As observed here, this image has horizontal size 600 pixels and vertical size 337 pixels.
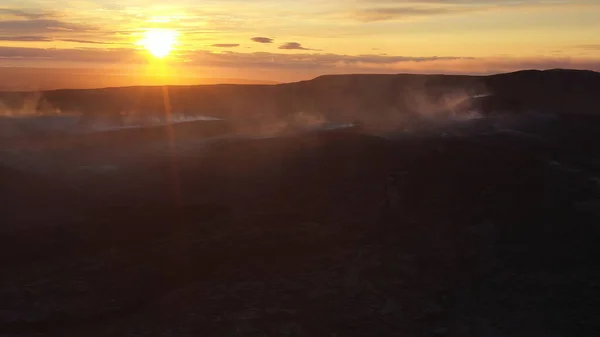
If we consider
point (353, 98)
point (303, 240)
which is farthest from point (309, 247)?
point (353, 98)

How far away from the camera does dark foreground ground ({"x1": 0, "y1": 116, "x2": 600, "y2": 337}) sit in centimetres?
1136

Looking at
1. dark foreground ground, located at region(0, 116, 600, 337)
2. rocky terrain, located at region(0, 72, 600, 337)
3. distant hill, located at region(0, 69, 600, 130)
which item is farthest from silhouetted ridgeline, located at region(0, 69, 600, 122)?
dark foreground ground, located at region(0, 116, 600, 337)

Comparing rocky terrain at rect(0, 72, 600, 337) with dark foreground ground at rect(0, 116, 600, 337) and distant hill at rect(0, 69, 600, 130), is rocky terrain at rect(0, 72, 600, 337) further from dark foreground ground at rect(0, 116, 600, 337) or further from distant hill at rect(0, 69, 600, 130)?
distant hill at rect(0, 69, 600, 130)

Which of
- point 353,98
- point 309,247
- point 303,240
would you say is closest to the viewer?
point 309,247

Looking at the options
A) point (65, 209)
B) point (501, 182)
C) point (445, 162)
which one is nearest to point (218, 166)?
point (65, 209)

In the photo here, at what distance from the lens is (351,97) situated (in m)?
43.2

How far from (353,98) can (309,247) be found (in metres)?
29.8

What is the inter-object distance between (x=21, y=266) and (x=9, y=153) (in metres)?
10.1

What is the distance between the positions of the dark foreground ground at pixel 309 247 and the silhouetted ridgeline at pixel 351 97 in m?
17.2

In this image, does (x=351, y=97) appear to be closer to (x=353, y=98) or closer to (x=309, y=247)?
(x=353, y=98)

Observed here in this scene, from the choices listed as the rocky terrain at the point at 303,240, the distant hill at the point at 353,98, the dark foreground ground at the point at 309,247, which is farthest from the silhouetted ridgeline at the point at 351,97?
the dark foreground ground at the point at 309,247

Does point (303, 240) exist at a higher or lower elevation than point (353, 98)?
lower

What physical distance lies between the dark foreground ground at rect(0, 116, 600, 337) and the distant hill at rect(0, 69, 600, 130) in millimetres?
15741

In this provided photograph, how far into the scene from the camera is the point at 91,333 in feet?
35.6
